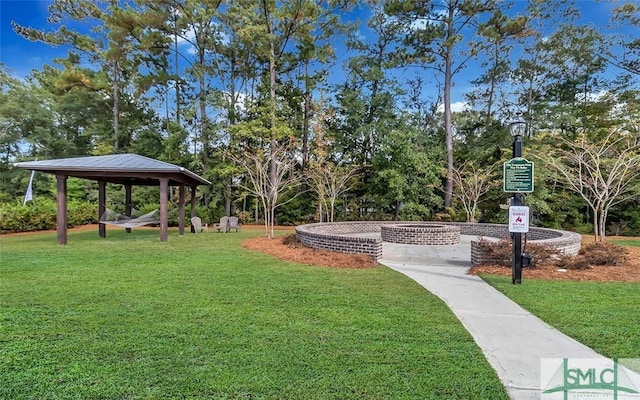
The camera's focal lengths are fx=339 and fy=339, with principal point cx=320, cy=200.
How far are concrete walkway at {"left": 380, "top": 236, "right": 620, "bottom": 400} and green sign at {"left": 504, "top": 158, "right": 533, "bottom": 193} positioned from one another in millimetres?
1419

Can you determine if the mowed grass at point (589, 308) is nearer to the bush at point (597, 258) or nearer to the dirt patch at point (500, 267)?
the dirt patch at point (500, 267)

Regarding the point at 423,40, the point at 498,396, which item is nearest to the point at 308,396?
the point at 498,396

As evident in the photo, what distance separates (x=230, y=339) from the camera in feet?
9.02

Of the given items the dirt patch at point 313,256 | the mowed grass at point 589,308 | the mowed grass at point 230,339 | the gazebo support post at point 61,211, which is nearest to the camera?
the mowed grass at point 230,339

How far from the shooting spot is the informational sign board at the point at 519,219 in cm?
481

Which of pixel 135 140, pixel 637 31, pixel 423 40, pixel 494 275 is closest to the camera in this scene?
A: pixel 494 275

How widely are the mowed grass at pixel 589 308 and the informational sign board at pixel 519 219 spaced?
0.80 m

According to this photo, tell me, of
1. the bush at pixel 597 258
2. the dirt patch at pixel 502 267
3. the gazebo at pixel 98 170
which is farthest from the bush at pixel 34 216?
the bush at pixel 597 258

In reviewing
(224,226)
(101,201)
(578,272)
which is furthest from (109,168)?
(578,272)

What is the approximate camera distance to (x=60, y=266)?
563 cm

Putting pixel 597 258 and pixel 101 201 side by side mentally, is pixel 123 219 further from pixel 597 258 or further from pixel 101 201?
pixel 597 258

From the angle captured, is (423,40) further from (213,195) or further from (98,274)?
(98,274)

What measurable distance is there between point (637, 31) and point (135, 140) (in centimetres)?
2581

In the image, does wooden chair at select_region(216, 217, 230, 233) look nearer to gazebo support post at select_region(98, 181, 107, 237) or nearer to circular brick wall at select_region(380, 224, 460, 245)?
gazebo support post at select_region(98, 181, 107, 237)
